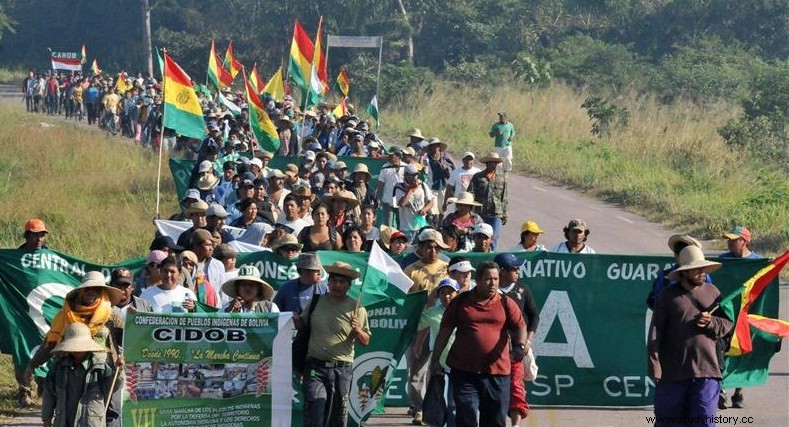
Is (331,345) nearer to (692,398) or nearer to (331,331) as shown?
(331,331)

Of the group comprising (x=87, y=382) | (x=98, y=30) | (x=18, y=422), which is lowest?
(x=98, y=30)

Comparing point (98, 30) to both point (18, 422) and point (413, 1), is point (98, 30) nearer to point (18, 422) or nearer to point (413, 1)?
point (413, 1)

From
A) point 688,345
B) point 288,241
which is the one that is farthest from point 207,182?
point 688,345

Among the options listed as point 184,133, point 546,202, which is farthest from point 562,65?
point 184,133

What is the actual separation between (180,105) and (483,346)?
29.0ft

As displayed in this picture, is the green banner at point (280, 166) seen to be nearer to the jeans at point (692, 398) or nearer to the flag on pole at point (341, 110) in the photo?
the flag on pole at point (341, 110)

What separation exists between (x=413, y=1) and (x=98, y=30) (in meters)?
17.7

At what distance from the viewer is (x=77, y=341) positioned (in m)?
9.59

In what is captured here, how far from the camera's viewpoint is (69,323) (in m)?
9.91

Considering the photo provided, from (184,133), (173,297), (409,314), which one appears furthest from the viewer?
(184,133)

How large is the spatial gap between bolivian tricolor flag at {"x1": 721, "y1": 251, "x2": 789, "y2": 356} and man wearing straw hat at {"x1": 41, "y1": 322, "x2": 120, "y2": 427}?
166 inches

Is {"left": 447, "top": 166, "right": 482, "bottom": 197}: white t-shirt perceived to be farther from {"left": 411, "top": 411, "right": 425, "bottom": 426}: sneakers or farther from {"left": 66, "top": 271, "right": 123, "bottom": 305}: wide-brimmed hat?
{"left": 66, "top": 271, "right": 123, "bottom": 305}: wide-brimmed hat

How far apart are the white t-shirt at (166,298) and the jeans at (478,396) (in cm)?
203

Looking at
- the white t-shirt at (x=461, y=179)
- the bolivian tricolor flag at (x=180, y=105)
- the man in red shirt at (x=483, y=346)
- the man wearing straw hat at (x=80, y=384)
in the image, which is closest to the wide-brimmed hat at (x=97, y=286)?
the man wearing straw hat at (x=80, y=384)
